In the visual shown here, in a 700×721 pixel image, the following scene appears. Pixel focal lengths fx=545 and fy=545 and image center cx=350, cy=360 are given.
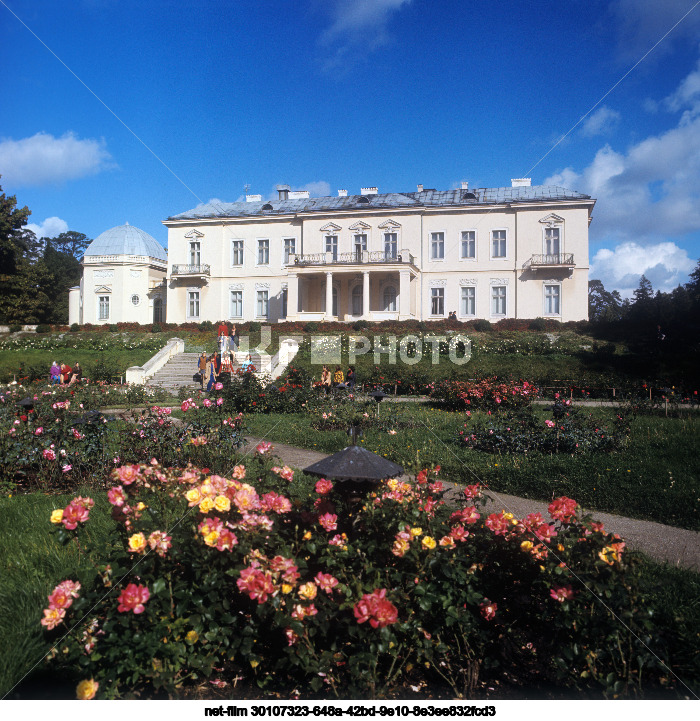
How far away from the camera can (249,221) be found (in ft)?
121

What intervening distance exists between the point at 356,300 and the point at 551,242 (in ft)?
40.8

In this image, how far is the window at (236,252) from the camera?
37.4 meters

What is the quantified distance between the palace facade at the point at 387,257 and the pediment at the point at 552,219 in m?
0.06

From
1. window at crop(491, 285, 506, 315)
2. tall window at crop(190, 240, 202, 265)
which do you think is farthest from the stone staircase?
window at crop(491, 285, 506, 315)

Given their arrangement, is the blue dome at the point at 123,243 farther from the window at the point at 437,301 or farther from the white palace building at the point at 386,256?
the window at the point at 437,301

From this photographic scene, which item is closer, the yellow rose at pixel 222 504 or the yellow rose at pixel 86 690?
the yellow rose at pixel 86 690

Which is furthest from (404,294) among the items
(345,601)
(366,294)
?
(345,601)

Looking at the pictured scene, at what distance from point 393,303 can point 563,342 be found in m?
12.8

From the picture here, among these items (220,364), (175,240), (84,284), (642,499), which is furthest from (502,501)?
(84,284)

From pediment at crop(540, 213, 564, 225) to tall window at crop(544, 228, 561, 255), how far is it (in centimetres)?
41

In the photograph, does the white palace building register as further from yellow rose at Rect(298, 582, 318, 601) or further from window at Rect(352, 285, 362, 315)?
yellow rose at Rect(298, 582, 318, 601)

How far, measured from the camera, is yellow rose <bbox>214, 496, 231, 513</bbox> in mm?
2656

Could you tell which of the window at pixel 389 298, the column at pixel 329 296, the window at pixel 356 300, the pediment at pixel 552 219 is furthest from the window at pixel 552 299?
the column at pixel 329 296

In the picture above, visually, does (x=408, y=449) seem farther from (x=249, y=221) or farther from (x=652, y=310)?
(x=249, y=221)
